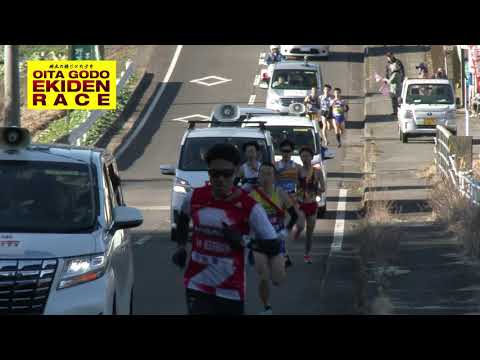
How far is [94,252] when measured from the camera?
9508 millimetres

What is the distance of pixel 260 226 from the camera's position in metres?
8.39

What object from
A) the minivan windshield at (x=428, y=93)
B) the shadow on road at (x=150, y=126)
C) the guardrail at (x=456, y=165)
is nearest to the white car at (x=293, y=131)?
the guardrail at (x=456, y=165)

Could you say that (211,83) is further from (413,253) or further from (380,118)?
(413,253)

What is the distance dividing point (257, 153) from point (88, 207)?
26.1 feet

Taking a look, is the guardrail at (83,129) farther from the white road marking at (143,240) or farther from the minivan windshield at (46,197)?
the minivan windshield at (46,197)

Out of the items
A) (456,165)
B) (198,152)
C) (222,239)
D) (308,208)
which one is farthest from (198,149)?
(222,239)

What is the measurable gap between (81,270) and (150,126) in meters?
32.1

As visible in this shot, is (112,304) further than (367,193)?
No

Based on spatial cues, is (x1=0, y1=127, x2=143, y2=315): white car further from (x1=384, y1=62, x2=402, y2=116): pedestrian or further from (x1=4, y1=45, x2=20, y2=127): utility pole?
(x1=384, y1=62, x2=402, y2=116): pedestrian

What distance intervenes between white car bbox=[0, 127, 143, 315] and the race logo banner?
2475 cm
